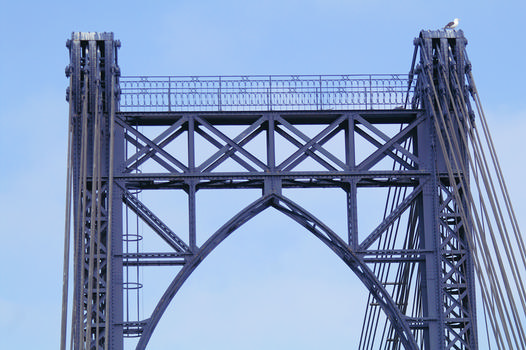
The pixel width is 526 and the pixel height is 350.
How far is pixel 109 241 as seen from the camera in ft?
155

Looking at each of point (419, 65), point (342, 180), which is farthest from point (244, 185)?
point (419, 65)

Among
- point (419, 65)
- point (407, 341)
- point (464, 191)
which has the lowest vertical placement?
point (407, 341)

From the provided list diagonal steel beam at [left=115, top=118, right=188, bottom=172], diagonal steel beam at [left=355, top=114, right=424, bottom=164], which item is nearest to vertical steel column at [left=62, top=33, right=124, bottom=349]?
diagonal steel beam at [left=115, top=118, right=188, bottom=172]

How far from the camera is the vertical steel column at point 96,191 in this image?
154 feet

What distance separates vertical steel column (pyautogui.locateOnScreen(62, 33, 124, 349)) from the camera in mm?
46844

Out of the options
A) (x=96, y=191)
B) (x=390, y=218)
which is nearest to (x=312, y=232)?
(x=390, y=218)

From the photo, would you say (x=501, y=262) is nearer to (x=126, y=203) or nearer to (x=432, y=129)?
(x=432, y=129)

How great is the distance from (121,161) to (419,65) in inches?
333

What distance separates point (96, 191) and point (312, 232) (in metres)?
5.85

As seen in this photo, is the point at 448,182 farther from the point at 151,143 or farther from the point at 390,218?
the point at 151,143

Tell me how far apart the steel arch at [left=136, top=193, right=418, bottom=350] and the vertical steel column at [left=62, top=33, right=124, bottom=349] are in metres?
1.20

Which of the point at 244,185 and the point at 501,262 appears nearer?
the point at 501,262

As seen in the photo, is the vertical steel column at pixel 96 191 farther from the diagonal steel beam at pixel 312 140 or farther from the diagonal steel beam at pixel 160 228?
the diagonal steel beam at pixel 312 140

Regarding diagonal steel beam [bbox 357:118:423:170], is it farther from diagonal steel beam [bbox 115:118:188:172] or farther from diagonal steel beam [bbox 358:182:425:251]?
diagonal steel beam [bbox 115:118:188:172]
